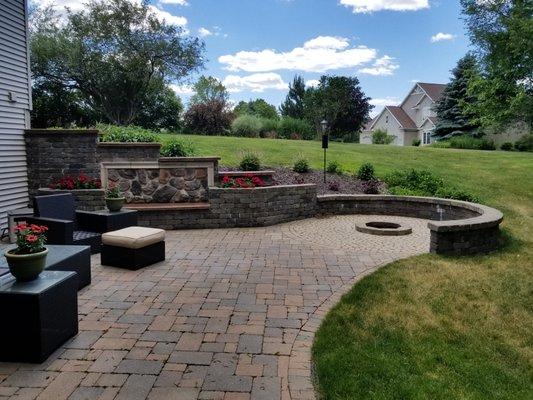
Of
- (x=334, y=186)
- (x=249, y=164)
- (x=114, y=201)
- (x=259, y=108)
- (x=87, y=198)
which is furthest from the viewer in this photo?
(x=259, y=108)

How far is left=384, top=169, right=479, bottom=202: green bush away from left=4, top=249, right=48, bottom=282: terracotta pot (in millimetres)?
8456

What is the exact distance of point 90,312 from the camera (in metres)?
3.76

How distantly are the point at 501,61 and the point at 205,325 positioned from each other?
1392 cm

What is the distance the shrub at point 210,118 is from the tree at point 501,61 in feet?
43.8

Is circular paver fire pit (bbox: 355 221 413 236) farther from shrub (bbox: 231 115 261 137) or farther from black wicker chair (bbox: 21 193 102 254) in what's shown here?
shrub (bbox: 231 115 261 137)

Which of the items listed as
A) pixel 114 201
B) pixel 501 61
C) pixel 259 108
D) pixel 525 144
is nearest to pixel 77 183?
pixel 114 201

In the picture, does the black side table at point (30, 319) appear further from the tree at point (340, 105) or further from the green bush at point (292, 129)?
the tree at point (340, 105)

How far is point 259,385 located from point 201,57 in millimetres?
24558

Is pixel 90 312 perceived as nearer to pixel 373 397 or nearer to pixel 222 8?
pixel 373 397

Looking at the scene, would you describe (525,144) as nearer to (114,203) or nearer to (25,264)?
(114,203)

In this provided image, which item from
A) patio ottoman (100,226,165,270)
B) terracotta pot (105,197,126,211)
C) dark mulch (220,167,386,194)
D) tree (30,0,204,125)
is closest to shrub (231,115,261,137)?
→ tree (30,0,204,125)

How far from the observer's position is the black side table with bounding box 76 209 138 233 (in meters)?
5.77

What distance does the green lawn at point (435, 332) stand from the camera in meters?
2.75

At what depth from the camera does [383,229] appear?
285 inches
